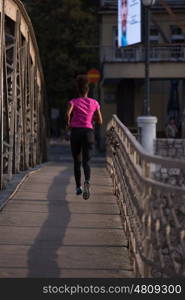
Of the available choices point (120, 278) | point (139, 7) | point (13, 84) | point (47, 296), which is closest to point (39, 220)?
point (120, 278)

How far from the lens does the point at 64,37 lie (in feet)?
170

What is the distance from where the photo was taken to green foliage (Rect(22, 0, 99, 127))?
51.7 metres

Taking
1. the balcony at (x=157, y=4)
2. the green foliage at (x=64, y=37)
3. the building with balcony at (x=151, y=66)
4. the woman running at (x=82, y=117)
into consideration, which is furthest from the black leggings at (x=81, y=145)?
the green foliage at (x=64, y=37)

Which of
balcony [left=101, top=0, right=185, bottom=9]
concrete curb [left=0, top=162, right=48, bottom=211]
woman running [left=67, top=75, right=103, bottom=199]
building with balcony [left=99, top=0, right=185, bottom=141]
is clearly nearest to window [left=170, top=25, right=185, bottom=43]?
building with balcony [left=99, top=0, right=185, bottom=141]

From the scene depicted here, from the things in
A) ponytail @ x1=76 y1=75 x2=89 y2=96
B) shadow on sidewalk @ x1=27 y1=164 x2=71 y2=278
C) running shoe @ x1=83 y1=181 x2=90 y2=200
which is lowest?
shadow on sidewalk @ x1=27 y1=164 x2=71 y2=278

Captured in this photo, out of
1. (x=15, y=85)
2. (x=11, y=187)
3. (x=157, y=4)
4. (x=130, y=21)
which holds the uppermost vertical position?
(x=157, y=4)

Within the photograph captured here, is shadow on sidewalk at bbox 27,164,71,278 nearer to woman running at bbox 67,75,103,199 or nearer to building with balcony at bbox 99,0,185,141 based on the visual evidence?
woman running at bbox 67,75,103,199

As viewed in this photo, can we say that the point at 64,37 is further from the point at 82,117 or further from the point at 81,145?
the point at 82,117

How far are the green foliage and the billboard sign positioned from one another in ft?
48.7

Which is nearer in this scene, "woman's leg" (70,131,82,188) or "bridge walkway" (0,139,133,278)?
"bridge walkway" (0,139,133,278)

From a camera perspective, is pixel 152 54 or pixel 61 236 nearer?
pixel 61 236

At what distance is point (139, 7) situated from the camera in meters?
35.7

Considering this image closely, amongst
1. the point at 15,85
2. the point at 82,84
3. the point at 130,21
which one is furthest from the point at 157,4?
the point at 82,84

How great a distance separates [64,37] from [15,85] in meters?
38.8
